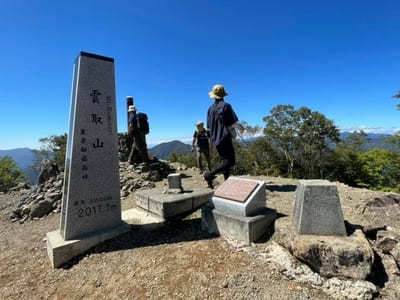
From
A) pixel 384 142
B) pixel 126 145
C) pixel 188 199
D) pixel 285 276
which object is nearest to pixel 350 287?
pixel 285 276

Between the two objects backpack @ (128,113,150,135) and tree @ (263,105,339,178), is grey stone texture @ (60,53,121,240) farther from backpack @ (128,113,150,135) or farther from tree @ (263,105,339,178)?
tree @ (263,105,339,178)

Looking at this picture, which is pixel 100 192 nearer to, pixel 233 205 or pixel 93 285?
pixel 93 285

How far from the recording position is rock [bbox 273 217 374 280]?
232cm

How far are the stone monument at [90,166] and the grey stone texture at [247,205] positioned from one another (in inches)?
75.4

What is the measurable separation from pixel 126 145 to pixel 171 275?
9447 mm

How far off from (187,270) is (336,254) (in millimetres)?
1860

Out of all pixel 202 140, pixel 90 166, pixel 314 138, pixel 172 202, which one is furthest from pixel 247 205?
pixel 314 138

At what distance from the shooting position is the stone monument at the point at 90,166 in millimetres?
3293

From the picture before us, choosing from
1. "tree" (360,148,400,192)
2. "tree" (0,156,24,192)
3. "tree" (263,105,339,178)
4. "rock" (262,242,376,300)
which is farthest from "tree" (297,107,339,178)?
"tree" (0,156,24,192)

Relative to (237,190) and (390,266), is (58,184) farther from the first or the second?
(390,266)

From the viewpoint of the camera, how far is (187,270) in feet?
8.88

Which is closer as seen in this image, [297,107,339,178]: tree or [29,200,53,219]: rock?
[29,200,53,219]: rock

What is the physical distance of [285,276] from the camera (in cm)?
253

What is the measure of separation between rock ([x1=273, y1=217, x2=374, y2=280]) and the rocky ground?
0.10 metres
